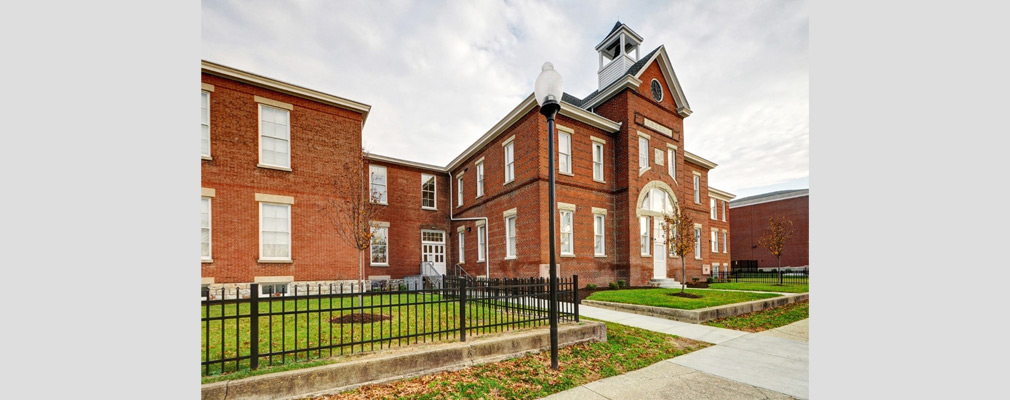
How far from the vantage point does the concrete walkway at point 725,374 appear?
4762 mm

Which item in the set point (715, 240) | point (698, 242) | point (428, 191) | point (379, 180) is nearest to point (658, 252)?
point (698, 242)

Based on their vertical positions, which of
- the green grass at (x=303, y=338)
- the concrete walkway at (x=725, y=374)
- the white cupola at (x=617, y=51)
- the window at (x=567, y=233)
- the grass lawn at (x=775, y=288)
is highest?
the white cupola at (x=617, y=51)

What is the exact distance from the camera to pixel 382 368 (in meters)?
4.76

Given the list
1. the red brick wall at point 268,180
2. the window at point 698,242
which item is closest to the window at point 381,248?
the red brick wall at point 268,180

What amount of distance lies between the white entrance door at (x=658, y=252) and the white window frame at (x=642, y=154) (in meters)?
2.56

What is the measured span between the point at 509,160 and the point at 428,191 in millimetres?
7510

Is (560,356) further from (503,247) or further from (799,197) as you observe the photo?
(799,197)

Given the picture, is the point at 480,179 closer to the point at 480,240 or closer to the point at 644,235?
the point at 480,240

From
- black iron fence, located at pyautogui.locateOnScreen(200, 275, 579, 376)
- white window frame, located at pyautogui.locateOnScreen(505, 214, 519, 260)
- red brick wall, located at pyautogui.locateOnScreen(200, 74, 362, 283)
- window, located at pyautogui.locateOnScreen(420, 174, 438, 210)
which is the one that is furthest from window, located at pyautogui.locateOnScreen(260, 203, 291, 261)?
white window frame, located at pyautogui.locateOnScreen(505, 214, 519, 260)

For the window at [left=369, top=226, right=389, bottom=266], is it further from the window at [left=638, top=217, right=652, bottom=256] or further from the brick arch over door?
the window at [left=638, top=217, right=652, bottom=256]

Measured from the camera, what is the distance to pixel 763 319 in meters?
10.2

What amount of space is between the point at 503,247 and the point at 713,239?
887 inches

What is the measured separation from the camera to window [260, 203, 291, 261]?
14.6 meters

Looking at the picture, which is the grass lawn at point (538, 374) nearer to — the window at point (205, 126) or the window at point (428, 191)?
the window at point (205, 126)
